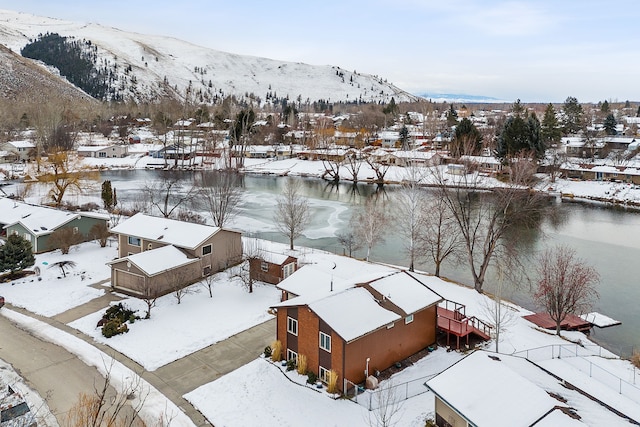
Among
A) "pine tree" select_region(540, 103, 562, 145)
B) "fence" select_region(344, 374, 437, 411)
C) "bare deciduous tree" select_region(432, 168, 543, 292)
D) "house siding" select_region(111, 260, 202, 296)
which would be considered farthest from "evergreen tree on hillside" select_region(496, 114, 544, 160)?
"fence" select_region(344, 374, 437, 411)

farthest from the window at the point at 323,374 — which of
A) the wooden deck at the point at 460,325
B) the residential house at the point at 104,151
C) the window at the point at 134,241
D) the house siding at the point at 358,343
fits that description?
the residential house at the point at 104,151

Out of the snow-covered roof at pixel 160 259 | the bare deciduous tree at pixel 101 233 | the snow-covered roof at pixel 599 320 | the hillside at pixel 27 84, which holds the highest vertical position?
the hillside at pixel 27 84

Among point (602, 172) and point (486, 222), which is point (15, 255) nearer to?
point (486, 222)

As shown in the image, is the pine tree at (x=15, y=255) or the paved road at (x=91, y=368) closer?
the paved road at (x=91, y=368)

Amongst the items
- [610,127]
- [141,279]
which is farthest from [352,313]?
[610,127]

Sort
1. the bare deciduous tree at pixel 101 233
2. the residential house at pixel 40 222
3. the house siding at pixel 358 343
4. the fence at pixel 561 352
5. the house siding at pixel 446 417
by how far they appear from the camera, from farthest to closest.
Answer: the bare deciduous tree at pixel 101 233
the residential house at pixel 40 222
the fence at pixel 561 352
the house siding at pixel 358 343
the house siding at pixel 446 417

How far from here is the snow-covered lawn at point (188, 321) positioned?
45.2 ft

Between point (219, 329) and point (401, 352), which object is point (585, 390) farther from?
point (219, 329)

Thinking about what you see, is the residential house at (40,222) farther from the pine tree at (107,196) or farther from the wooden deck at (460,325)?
the wooden deck at (460,325)

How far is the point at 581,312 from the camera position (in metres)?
17.0

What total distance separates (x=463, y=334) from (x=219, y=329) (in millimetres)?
7701

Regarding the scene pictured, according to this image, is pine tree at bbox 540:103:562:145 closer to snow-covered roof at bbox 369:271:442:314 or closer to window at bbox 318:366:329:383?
snow-covered roof at bbox 369:271:442:314

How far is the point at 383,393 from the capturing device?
11.4 meters

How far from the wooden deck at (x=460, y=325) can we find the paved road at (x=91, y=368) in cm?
550
